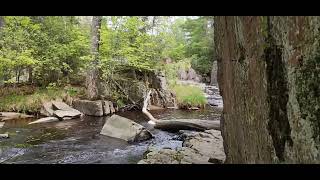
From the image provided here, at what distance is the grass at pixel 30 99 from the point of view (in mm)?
11055

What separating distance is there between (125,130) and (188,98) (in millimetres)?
5960

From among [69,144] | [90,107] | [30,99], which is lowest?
[69,144]

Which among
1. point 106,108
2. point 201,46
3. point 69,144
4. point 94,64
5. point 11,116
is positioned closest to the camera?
point 69,144

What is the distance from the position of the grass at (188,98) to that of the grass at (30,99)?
4.06 meters

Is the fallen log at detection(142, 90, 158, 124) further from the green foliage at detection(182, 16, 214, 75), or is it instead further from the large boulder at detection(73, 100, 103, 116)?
the green foliage at detection(182, 16, 214, 75)

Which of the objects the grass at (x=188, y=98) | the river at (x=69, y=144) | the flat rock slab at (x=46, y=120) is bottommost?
the river at (x=69, y=144)

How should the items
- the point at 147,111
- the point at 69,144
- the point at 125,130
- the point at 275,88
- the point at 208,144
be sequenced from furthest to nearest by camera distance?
the point at 147,111
the point at 125,130
the point at 69,144
the point at 208,144
the point at 275,88

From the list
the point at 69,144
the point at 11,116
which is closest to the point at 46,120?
the point at 11,116

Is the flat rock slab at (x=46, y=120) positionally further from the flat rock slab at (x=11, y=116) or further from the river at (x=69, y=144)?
the flat rock slab at (x=11, y=116)

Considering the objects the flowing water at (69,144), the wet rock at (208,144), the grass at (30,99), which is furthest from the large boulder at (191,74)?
the wet rock at (208,144)

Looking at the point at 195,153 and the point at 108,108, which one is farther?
the point at 108,108

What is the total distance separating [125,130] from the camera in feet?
25.3

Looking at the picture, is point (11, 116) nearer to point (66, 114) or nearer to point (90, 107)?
point (66, 114)
